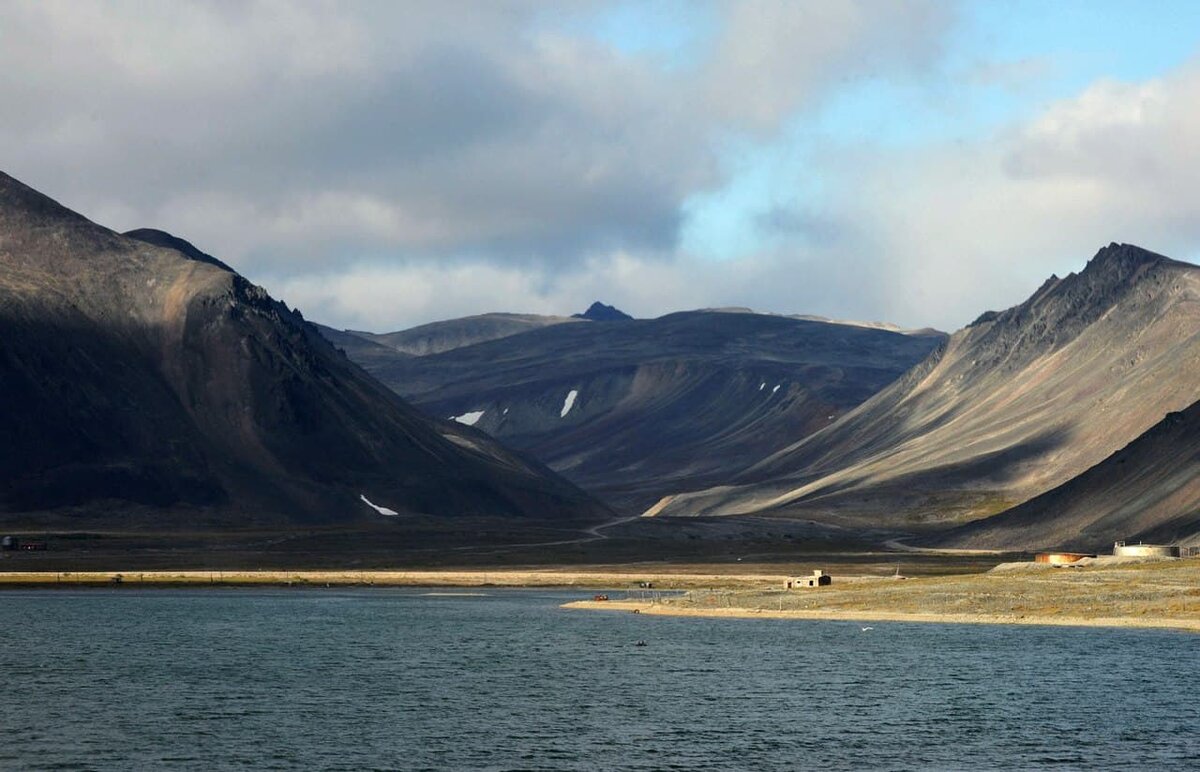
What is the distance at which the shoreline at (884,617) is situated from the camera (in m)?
122

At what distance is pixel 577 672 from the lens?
101 m

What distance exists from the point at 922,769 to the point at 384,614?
8550 cm

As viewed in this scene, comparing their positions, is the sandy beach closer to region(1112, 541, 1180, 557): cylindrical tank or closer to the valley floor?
the valley floor

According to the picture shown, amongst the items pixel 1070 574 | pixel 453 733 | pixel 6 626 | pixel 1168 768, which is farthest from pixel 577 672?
pixel 1070 574

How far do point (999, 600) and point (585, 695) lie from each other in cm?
5660

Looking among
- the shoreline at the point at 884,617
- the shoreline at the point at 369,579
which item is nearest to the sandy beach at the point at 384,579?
the shoreline at the point at 369,579

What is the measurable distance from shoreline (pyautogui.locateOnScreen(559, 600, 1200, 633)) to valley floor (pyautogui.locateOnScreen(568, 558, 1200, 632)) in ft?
0.24

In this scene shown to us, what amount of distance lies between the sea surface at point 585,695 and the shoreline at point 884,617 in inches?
90.0

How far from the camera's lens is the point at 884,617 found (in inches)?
5325

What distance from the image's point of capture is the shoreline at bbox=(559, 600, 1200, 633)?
12238 cm

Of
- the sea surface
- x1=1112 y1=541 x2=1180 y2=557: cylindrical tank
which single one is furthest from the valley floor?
x1=1112 y1=541 x2=1180 y2=557: cylindrical tank

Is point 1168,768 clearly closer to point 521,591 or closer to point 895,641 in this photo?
point 895,641

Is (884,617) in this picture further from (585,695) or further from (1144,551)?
(585,695)

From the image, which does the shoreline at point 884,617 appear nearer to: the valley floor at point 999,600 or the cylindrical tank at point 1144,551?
the valley floor at point 999,600
